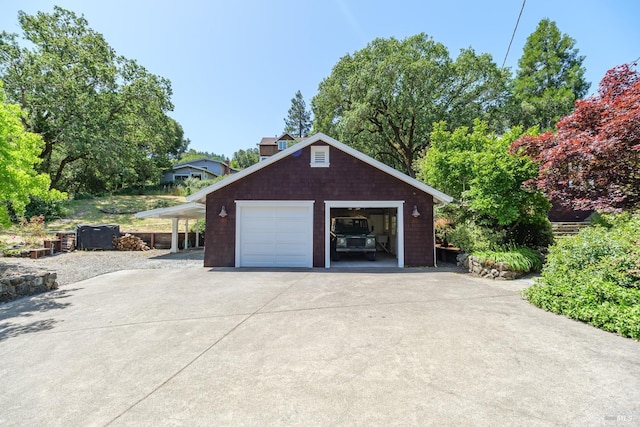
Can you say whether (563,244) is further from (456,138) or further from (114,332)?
→ (114,332)

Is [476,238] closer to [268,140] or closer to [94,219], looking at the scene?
[94,219]

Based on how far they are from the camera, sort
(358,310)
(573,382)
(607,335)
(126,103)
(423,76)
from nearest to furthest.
→ (573,382) < (607,335) < (358,310) < (423,76) < (126,103)

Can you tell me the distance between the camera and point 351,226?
12195 millimetres

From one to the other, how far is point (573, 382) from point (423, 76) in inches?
842

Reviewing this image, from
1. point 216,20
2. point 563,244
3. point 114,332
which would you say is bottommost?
point 114,332

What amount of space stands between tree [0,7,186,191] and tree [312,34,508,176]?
55.5 feet

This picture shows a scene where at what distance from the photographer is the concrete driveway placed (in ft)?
8.32

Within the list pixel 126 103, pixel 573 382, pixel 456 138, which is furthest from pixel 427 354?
pixel 126 103

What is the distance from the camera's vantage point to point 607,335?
13.9ft

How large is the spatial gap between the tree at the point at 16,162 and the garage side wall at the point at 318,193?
4.54 meters

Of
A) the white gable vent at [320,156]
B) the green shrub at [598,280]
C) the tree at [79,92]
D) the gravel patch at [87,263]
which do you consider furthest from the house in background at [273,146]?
the green shrub at [598,280]

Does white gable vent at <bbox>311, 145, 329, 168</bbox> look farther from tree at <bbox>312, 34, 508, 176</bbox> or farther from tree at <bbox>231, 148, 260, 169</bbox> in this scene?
tree at <bbox>231, 148, 260, 169</bbox>

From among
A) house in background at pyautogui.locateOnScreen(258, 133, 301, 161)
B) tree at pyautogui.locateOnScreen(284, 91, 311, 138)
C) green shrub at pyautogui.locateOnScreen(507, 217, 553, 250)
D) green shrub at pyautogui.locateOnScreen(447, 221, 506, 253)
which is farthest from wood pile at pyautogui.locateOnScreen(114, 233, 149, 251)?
tree at pyautogui.locateOnScreen(284, 91, 311, 138)

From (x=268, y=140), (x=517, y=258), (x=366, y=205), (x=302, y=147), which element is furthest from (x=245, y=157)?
(x=517, y=258)
